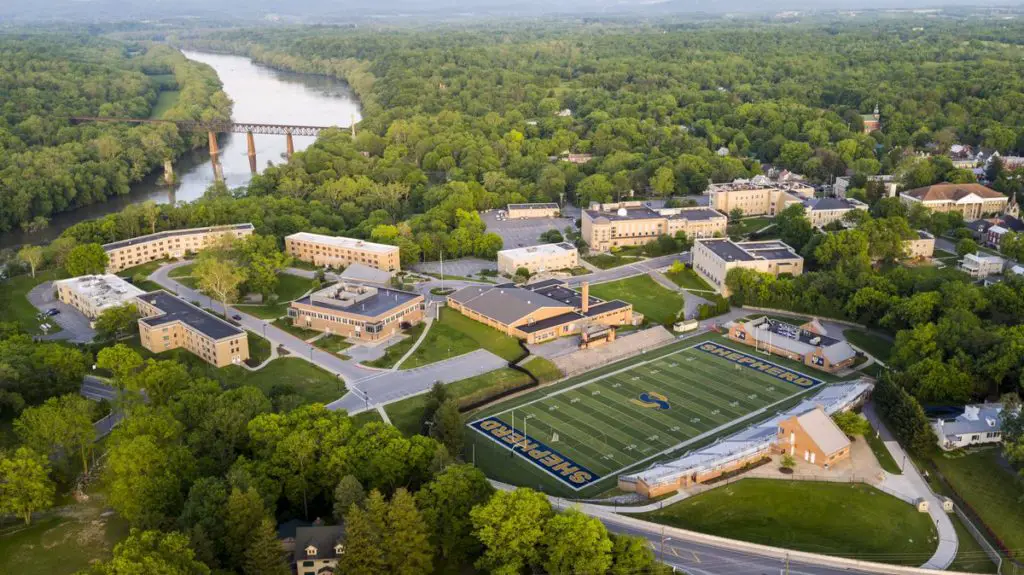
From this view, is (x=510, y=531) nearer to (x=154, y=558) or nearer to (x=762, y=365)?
(x=154, y=558)

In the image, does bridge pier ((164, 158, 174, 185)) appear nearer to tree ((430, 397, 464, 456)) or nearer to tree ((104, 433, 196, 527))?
tree ((104, 433, 196, 527))

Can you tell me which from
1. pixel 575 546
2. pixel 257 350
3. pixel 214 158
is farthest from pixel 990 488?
pixel 214 158

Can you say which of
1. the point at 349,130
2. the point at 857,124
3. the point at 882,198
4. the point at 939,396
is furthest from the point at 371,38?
the point at 939,396

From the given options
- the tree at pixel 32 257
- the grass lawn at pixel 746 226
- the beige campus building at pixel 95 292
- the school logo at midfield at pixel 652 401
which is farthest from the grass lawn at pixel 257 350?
the grass lawn at pixel 746 226

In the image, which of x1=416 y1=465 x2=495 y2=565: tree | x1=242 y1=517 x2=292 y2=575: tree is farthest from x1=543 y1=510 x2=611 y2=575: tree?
x1=242 y1=517 x2=292 y2=575: tree

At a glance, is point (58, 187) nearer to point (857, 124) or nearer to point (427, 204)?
point (427, 204)

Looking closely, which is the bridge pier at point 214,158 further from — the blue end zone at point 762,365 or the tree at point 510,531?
the tree at point 510,531
